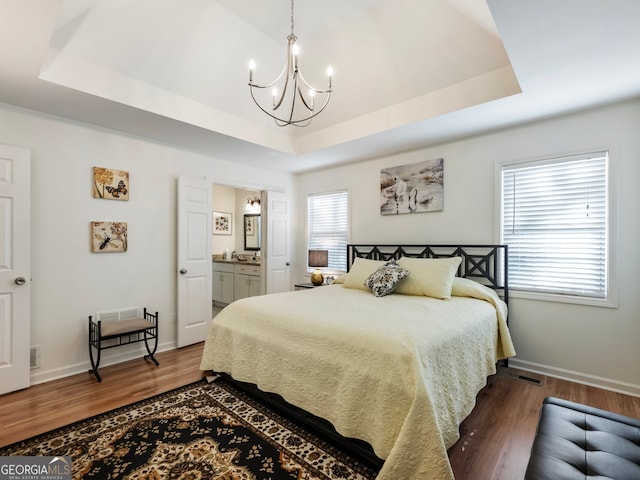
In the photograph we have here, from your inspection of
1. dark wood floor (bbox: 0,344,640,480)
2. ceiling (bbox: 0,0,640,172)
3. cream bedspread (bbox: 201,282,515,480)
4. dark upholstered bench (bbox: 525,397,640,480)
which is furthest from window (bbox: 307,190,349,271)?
dark upholstered bench (bbox: 525,397,640,480)

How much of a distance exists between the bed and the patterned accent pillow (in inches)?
0.4

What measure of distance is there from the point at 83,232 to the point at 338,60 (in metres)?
3.03

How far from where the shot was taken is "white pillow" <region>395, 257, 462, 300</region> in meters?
2.93

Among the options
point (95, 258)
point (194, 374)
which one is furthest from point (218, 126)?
point (194, 374)

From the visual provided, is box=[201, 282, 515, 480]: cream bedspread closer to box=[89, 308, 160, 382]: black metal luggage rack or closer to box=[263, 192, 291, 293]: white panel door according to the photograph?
box=[89, 308, 160, 382]: black metal luggage rack

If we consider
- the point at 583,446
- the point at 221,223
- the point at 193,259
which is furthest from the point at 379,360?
A: the point at 221,223

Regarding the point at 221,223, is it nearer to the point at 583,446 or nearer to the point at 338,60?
the point at 338,60

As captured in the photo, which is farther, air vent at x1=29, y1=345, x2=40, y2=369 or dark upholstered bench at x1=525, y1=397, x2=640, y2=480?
air vent at x1=29, y1=345, x2=40, y2=369

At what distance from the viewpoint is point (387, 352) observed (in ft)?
5.57

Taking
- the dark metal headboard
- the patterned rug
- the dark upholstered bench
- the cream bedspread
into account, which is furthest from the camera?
the dark metal headboard

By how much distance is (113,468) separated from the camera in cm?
172

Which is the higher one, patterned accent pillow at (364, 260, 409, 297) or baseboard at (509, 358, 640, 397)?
patterned accent pillow at (364, 260, 409, 297)

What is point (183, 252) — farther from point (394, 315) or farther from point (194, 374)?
point (394, 315)

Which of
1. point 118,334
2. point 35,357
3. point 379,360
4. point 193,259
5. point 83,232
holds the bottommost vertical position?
point 35,357
